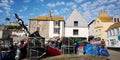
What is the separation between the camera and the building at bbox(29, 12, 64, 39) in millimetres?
41181

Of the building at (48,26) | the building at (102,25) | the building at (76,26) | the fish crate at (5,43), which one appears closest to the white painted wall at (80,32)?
the building at (76,26)

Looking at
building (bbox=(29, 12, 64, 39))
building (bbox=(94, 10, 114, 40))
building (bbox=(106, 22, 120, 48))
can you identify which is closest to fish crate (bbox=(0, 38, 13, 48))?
building (bbox=(29, 12, 64, 39))

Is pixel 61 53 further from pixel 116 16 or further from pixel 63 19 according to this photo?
pixel 116 16

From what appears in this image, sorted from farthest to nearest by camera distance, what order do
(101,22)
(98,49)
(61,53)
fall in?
(101,22) → (61,53) → (98,49)

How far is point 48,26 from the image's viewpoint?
137 ft

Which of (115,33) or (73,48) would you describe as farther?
(115,33)

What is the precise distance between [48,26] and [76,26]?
7.99 m

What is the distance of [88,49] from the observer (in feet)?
53.0

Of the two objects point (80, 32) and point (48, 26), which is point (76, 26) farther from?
point (48, 26)

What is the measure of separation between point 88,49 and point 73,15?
28147 mm

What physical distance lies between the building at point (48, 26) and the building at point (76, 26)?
190cm

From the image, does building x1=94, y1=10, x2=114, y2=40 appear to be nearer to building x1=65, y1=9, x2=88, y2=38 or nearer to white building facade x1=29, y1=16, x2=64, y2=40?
building x1=65, y1=9, x2=88, y2=38

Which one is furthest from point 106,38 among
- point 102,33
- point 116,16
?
point 116,16

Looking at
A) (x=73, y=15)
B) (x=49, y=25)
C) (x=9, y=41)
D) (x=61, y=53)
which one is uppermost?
(x=73, y=15)
